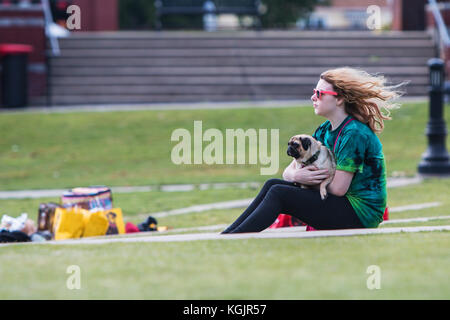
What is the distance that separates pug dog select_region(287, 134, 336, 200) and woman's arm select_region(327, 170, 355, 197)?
0.29 feet

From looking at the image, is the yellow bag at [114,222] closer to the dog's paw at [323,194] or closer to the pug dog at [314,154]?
the pug dog at [314,154]

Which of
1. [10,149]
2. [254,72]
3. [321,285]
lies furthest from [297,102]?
[321,285]

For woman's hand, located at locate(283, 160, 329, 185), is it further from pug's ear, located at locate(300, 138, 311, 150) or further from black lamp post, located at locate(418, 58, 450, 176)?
black lamp post, located at locate(418, 58, 450, 176)

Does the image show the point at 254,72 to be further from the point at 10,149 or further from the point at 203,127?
the point at 10,149

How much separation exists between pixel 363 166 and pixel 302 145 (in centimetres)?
51

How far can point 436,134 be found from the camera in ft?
46.7

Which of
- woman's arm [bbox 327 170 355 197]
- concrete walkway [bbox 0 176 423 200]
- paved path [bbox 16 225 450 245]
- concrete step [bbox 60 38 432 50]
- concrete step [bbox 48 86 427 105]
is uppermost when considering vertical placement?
concrete step [bbox 60 38 432 50]

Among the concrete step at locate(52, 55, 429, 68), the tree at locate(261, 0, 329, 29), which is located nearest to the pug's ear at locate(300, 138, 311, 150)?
the concrete step at locate(52, 55, 429, 68)

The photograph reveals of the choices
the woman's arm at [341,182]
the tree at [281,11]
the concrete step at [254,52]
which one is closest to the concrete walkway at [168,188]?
the woman's arm at [341,182]

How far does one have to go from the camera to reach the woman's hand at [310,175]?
6.35 metres

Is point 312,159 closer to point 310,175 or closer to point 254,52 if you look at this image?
point 310,175

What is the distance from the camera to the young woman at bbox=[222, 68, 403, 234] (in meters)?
6.30
